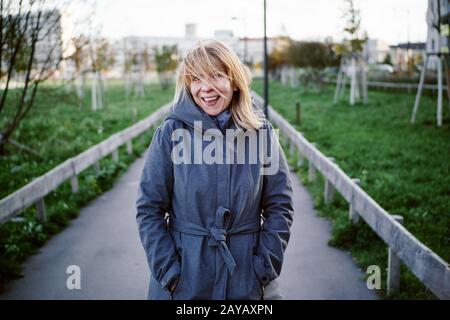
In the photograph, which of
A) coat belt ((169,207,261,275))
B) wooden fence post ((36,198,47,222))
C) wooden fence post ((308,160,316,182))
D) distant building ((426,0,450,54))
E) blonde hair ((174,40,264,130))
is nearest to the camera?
coat belt ((169,207,261,275))

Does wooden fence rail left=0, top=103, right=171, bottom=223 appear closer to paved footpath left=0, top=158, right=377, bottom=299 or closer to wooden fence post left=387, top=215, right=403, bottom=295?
paved footpath left=0, top=158, right=377, bottom=299

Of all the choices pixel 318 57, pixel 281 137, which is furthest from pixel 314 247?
pixel 318 57

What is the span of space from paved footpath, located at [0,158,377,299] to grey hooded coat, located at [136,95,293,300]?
2.42 metres

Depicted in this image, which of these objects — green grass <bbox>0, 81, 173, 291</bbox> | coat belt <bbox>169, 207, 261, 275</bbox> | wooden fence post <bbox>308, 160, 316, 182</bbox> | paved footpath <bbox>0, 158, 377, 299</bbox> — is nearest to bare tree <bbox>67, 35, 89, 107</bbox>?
green grass <bbox>0, 81, 173, 291</bbox>

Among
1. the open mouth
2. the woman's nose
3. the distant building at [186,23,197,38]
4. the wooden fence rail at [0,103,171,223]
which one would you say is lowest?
the wooden fence rail at [0,103,171,223]

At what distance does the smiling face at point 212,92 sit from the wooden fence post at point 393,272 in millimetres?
2663

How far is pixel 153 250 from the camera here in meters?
2.56

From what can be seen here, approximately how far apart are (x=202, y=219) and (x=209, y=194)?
0.41 ft

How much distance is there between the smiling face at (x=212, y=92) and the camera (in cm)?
→ 262

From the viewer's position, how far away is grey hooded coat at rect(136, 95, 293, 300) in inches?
99.4

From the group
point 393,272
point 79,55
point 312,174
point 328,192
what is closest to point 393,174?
point 312,174

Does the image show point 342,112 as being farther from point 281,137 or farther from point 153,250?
point 153,250

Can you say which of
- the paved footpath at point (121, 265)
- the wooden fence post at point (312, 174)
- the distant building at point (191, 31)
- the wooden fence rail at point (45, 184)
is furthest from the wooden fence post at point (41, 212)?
the distant building at point (191, 31)

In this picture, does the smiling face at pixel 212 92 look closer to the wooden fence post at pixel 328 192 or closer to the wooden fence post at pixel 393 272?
the wooden fence post at pixel 393 272
